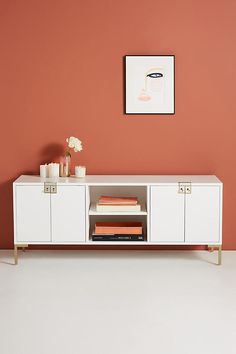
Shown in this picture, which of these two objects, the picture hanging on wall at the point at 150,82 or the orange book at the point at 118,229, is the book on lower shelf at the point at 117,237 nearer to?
the orange book at the point at 118,229

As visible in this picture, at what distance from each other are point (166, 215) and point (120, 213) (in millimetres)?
373

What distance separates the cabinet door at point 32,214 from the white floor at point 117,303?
0.24 meters

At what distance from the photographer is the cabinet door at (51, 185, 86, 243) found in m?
5.05

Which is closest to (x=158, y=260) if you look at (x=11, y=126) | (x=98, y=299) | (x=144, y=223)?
(x=144, y=223)

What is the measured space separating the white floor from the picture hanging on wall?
50.9 inches

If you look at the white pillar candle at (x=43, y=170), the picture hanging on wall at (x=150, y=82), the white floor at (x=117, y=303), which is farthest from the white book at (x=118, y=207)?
the picture hanging on wall at (x=150, y=82)

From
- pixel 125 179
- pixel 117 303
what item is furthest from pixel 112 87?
pixel 117 303

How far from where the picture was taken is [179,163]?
5492 mm

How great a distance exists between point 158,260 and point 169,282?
646 mm

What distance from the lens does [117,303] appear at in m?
4.12

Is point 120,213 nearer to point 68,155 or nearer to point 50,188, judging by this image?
point 50,188

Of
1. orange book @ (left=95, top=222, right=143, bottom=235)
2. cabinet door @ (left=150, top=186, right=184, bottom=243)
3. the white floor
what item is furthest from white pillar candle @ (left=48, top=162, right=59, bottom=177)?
cabinet door @ (left=150, top=186, right=184, bottom=243)

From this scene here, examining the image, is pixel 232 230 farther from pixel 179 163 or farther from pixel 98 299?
pixel 98 299

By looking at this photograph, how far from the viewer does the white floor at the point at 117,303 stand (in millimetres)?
3471
